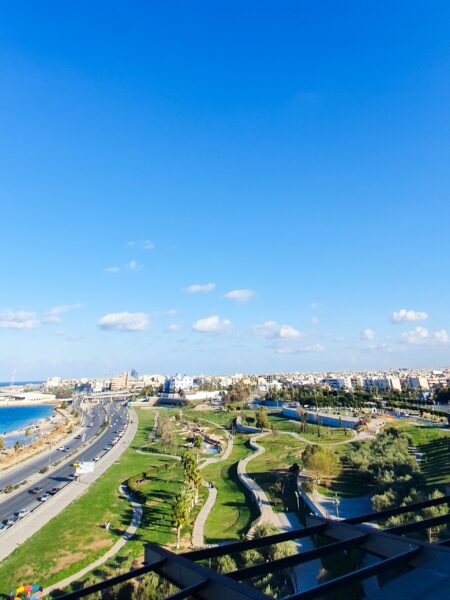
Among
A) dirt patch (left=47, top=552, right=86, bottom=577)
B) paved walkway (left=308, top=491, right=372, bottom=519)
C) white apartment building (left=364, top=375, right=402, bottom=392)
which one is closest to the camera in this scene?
dirt patch (left=47, top=552, right=86, bottom=577)

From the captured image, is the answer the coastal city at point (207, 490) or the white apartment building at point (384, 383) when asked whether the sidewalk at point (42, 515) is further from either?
the white apartment building at point (384, 383)

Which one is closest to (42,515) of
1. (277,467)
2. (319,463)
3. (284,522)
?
(284,522)

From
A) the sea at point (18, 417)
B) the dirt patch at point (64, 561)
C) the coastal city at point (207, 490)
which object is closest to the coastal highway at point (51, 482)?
the coastal city at point (207, 490)

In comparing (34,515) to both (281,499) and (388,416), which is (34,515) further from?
(388,416)

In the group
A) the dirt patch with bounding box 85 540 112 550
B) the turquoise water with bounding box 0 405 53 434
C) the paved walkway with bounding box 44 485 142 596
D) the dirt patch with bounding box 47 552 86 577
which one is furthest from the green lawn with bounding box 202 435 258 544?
the turquoise water with bounding box 0 405 53 434

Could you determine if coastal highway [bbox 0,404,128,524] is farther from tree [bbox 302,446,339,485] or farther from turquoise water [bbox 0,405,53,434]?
turquoise water [bbox 0,405,53,434]

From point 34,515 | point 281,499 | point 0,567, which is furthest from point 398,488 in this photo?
point 34,515

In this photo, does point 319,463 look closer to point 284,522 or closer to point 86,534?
point 284,522
